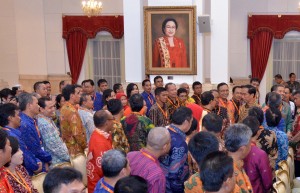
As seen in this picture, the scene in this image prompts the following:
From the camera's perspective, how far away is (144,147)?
432 centimetres

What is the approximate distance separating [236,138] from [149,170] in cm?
71

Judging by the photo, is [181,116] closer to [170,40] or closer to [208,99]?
[208,99]

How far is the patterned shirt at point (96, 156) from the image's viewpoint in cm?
394

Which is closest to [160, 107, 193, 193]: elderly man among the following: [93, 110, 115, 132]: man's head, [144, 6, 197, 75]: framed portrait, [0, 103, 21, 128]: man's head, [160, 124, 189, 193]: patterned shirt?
[160, 124, 189, 193]: patterned shirt

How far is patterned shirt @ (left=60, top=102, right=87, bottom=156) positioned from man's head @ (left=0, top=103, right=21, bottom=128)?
106 cm

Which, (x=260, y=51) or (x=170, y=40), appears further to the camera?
(x=260, y=51)

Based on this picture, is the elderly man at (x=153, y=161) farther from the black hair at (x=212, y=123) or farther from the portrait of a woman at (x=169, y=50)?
the portrait of a woman at (x=169, y=50)

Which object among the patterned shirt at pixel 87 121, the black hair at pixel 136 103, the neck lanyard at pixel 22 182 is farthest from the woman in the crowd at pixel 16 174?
the patterned shirt at pixel 87 121

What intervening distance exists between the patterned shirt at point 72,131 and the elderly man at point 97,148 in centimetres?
118

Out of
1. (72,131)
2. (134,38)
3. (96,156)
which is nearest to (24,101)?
(72,131)

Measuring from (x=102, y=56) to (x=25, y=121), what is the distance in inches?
316

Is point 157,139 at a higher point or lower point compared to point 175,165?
higher

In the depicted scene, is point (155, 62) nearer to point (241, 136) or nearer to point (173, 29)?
point (173, 29)

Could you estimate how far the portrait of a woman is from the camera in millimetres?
9836
